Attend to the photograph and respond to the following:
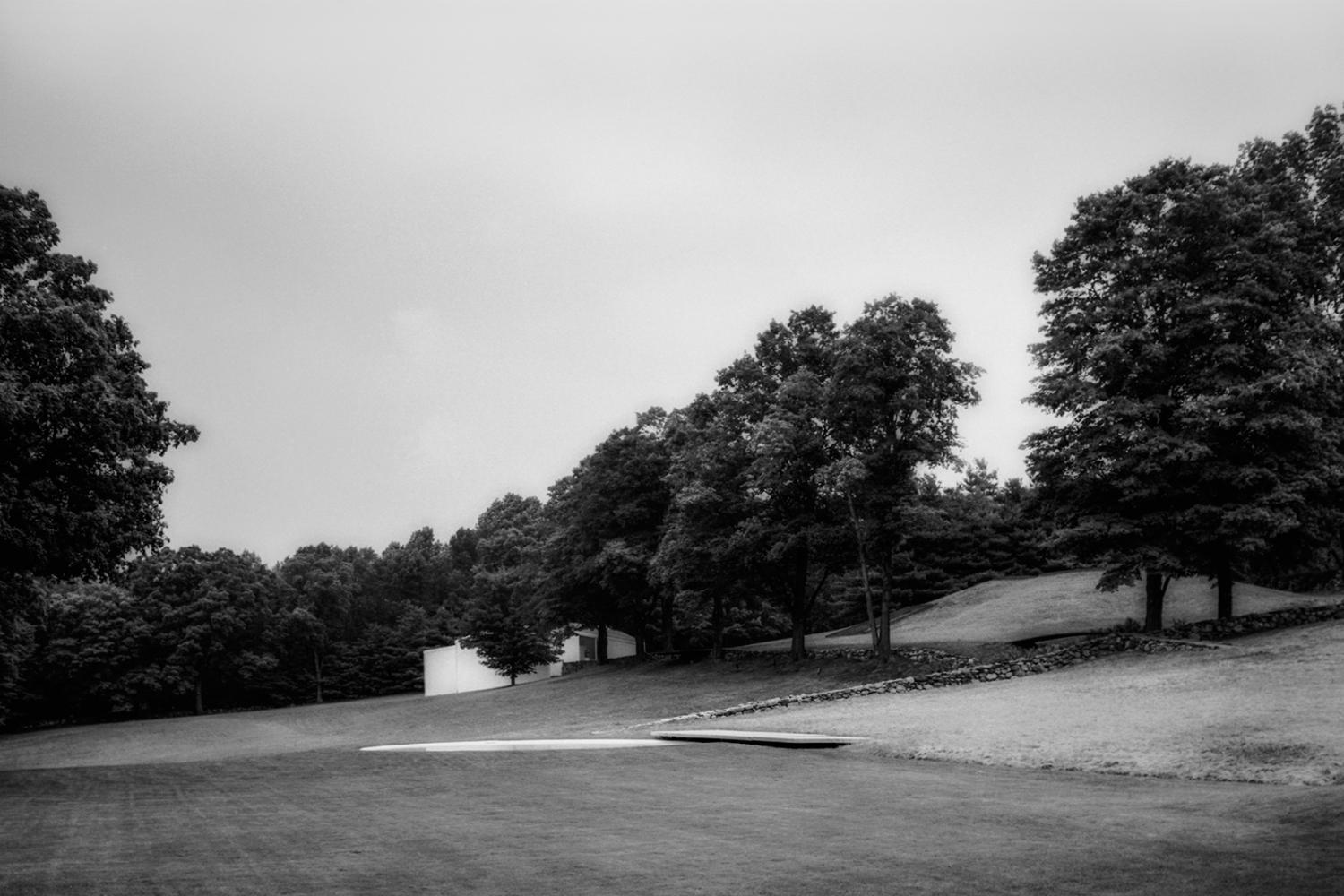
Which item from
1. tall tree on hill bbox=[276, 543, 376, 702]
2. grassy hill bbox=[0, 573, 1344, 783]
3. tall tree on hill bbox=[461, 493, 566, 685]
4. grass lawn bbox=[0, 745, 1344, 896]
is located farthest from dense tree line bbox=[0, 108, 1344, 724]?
tall tree on hill bbox=[276, 543, 376, 702]

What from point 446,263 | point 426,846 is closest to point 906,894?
point 426,846

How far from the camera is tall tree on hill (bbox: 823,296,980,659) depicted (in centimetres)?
3528

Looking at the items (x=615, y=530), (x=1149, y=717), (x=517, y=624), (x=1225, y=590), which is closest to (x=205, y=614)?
(x=517, y=624)

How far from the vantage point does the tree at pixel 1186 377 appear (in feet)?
97.0

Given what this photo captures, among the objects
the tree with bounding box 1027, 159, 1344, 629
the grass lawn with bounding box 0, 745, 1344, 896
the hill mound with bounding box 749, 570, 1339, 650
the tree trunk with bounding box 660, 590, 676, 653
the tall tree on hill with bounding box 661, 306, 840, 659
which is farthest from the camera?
the tree trunk with bounding box 660, 590, 676, 653

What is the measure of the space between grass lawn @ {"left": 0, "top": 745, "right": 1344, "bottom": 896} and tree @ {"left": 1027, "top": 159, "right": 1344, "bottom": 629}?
18203mm

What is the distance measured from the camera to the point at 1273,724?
674 inches

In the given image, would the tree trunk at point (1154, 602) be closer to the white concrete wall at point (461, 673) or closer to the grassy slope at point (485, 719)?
the grassy slope at point (485, 719)

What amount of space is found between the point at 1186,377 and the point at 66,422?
31.6m

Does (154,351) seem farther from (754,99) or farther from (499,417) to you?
(499,417)

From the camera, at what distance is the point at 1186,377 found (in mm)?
31625

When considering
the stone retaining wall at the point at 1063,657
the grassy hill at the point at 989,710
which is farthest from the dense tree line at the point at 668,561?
the stone retaining wall at the point at 1063,657

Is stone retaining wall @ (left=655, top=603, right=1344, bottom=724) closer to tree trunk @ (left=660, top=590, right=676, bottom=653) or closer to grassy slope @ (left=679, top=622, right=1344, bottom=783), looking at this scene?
grassy slope @ (left=679, top=622, right=1344, bottom=783)

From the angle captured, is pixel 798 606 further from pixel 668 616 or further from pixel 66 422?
pixel 66 422
